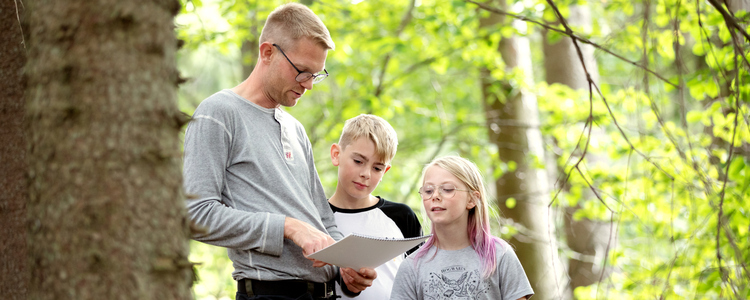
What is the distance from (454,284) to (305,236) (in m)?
0.78

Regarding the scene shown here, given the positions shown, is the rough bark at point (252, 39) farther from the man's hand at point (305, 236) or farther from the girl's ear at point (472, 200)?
the man's hand at point (305, 236)

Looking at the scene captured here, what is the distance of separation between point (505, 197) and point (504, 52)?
161 cm

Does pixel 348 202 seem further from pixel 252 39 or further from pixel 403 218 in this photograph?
pixel 252 39

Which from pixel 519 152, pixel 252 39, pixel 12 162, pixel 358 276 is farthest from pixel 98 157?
pixel 252 39

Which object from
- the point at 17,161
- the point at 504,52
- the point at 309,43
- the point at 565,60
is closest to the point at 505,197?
the point at 504,52

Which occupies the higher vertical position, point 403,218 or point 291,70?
point 291,70

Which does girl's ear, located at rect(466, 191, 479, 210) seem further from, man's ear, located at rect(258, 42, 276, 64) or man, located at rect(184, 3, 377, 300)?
man's ear, located at rect(258, 42, 276, 64)

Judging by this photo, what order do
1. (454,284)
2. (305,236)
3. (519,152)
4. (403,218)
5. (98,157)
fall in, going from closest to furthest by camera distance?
(98,157)
(305,236)
(454,284)
(403,218)
(519,152)

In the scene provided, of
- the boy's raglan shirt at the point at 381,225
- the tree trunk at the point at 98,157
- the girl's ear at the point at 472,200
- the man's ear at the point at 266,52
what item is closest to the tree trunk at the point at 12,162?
the man's ear at the point at 266,52

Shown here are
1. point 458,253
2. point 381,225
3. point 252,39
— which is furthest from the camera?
point 252,39

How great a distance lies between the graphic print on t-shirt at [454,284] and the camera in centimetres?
221

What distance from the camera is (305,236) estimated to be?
5.64 feet

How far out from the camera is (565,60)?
6848mm

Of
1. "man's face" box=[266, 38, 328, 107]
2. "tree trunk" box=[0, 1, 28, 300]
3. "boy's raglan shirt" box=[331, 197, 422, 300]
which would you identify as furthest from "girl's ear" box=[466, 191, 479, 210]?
"tree trunk" box=[0, 1, 28, 300]
